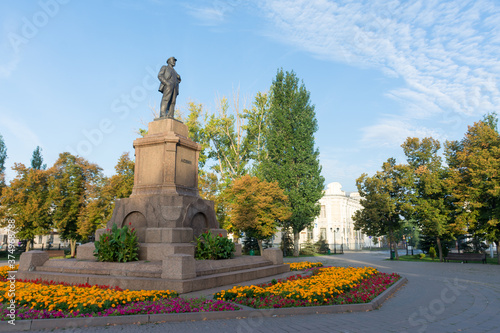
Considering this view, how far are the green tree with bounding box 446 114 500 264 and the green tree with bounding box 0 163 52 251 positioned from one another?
37.5 metres

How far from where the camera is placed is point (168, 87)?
14078mm

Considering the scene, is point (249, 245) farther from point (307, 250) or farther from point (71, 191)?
point (71, 191)

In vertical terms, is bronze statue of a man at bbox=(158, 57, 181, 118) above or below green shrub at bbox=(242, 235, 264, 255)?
above

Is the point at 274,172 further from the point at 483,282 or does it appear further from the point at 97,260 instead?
the point at 97,260

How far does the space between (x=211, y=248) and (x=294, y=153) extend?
84.8 ft

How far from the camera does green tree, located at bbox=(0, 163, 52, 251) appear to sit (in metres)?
33.0

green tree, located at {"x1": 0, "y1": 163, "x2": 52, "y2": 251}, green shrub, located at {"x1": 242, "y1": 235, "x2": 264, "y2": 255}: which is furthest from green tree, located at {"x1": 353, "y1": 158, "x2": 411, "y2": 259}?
green tree, located at {"x1": 0, "y1": 163, "x2": 52, "y2": 251}

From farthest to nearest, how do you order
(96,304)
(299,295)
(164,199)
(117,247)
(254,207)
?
1. (254,207)
2. (164,199)
3. (117,247)
4. (299,295)
5. (96,304)

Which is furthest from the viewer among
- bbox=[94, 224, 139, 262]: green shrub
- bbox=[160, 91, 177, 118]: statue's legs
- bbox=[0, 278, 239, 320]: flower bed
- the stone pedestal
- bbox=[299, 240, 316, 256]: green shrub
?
bbox=[299, 240, 316, 256]: green shrub

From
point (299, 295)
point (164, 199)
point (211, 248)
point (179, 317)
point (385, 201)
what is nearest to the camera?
point (179, 317)

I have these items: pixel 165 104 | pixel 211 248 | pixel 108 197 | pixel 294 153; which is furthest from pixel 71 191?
pixel 211 248

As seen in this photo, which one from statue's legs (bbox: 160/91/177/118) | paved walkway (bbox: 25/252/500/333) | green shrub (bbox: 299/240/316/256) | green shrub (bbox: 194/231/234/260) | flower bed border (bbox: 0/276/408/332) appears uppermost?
statue's legs (bbox: 160/91/177/118)

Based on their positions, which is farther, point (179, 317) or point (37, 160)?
point (37, 160)

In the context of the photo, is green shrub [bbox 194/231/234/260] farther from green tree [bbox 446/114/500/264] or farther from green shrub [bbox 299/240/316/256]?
green shrub [bbox 299/240/316/256]
